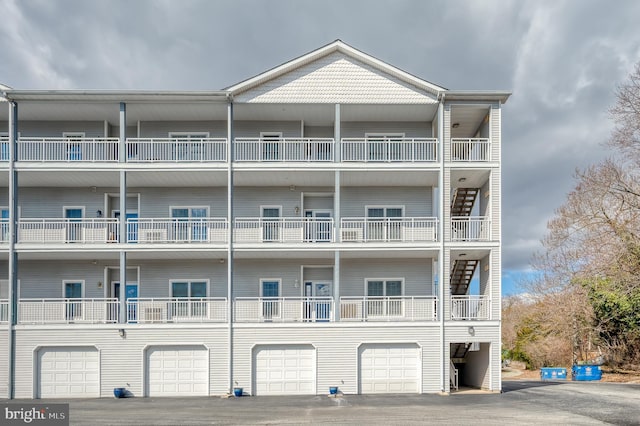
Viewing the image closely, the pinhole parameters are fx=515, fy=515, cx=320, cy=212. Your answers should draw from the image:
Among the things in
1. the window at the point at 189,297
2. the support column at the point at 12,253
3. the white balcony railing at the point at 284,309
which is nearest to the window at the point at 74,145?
the support column at the point at 12,253

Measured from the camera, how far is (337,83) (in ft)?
69.6

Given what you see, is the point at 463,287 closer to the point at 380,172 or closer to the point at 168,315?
the point at 380,172

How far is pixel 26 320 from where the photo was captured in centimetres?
2031

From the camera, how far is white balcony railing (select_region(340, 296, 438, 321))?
68.1 feet

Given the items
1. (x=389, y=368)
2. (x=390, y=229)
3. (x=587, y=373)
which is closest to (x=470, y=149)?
(x=390, y=229)

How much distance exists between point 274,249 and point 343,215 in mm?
3964

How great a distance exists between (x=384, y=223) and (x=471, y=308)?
4816 mm

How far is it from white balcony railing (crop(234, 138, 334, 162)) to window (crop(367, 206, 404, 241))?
10.3 feet

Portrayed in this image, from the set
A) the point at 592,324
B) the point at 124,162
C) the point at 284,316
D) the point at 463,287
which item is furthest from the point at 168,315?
the point at 592,324

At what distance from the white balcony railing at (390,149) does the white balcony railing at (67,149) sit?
9816 mm

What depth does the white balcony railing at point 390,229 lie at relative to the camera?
856 inches

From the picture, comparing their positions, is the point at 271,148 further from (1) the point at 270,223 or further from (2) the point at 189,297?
(2) the point at 189,297

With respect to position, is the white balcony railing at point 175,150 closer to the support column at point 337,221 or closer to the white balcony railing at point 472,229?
the support column at point 337,221

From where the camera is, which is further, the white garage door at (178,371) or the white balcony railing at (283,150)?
the white balcony railing at (283,150)
